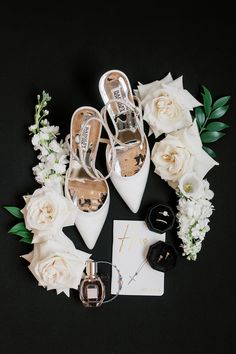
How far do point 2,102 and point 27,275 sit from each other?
2.38 feet

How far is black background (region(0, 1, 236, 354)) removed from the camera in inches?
80.0

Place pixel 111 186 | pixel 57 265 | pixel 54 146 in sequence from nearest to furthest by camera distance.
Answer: pixel 57 265
pixel 54 146
pixel 111 186

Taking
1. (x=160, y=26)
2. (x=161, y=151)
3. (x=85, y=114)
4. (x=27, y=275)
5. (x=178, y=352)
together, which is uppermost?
(x=160, y=26)

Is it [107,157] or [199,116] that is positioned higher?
[199,116]

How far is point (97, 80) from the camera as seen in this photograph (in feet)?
7.09

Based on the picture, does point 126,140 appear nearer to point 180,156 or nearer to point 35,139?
point 180,156

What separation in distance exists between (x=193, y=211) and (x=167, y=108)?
0.40 m

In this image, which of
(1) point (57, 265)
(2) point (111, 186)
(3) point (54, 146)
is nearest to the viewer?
(1) point (57, 265)

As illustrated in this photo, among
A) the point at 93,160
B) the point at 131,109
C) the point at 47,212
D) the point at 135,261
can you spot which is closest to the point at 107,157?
the point at 93,160

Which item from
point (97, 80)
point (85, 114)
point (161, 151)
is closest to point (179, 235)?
point (161, 151)

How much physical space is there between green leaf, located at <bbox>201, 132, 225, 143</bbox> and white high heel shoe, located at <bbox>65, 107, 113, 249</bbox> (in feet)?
1.26

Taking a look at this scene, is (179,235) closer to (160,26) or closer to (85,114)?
(85,114)

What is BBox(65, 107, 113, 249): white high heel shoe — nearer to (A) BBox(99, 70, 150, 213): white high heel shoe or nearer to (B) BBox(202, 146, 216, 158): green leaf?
(A) BBox(99, 70, 150, 213): white high heel shoe

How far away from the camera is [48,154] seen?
199 cm
